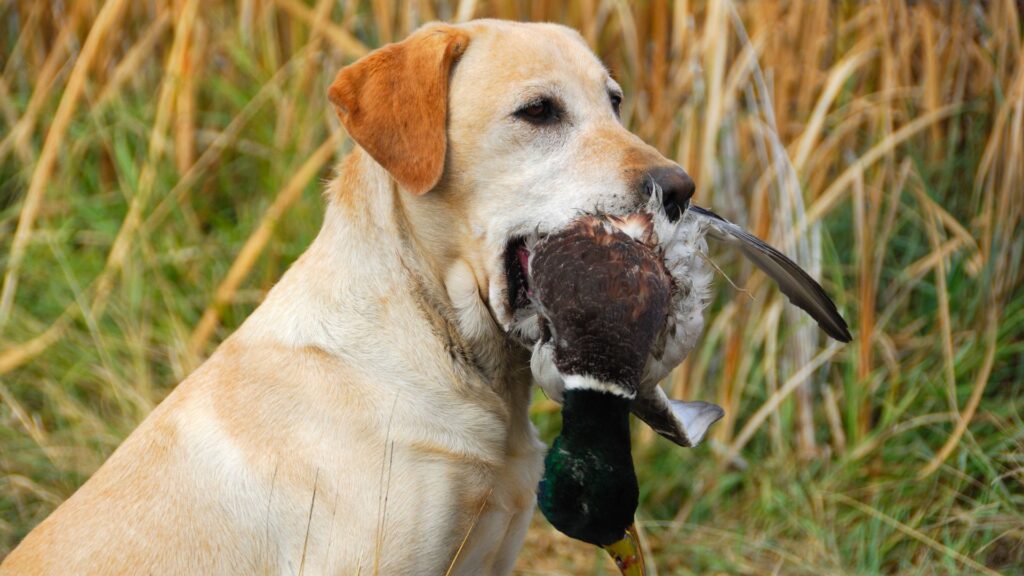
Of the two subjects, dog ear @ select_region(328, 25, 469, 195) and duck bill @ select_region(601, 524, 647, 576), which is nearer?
duck bill @ select_region(601, 524, 647, 576)

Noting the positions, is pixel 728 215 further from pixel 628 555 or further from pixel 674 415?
pixel 628 555

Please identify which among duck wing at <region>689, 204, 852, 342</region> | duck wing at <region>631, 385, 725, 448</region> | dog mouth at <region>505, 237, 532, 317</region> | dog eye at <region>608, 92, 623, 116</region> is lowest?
duck wing at <region>631, 385, 725, 448</region>

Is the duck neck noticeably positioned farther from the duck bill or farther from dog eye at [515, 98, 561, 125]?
dog eye at [515, 98, 561, 125]

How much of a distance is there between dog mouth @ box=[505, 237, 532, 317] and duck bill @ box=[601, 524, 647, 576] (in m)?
0.58

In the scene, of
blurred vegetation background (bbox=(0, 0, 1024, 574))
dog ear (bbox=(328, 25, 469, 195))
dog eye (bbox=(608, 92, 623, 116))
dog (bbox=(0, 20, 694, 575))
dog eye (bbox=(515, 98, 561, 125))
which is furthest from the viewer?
blurred vegetation background (bbox=(0, 0, 1024, 574))

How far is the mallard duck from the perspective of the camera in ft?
7.22

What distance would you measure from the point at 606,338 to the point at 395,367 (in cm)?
59

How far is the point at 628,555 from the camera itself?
2.37 meters

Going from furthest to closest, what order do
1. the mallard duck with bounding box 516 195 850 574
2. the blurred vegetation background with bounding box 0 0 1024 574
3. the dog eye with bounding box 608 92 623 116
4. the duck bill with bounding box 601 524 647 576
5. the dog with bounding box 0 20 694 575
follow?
the blurred vegetation background with bounding box 0 0 1024 574 < the dog eye with bounding box 608 92 623 116 < the dog with bounding box 0 20 694 575 < the duck bill with bounding box 601 524 647 576 < the mallard duck with bounding box 516 195 850 574

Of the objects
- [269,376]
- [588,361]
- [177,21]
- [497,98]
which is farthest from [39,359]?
[588,361]

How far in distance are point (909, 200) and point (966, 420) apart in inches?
40.3

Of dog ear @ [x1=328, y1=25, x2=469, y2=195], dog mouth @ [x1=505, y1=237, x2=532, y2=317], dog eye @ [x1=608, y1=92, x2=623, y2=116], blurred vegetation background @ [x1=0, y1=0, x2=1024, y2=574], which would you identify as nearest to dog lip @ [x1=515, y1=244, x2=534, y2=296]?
dog mouth @ [x1=505, y1=237, x2=532, y2=317]

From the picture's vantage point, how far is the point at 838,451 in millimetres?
4121

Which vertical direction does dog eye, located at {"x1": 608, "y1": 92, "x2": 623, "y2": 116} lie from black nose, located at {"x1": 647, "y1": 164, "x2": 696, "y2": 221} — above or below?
below
